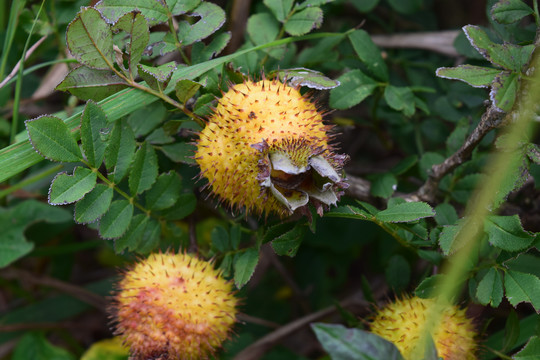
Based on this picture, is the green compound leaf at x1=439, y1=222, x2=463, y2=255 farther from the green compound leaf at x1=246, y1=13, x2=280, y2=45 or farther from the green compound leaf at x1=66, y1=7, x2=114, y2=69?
the green compound leaf at x1=66, y1=7, x2=114, y2=69

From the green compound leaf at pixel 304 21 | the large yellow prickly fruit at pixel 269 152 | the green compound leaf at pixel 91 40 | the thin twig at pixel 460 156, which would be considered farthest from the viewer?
the green compound leaf at pixel 304 21

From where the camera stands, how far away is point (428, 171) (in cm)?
210

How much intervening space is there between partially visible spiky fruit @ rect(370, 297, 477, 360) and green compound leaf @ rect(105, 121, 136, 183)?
102 cm

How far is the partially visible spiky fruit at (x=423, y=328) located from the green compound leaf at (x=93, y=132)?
1103 mm

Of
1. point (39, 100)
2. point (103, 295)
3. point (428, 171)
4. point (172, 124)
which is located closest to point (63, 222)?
point (103, 295)

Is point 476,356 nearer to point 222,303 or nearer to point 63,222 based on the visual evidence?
point 222,303

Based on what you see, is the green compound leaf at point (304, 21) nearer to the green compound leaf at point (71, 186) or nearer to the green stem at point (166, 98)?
the green stem at point (166, 98)

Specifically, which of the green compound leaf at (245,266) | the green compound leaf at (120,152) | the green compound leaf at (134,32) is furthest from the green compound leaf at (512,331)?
the green compound leaf at (134,32)

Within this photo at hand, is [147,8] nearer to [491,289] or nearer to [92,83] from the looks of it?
[92,83]

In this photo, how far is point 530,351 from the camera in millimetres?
1600

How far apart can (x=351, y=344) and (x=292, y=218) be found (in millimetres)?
673

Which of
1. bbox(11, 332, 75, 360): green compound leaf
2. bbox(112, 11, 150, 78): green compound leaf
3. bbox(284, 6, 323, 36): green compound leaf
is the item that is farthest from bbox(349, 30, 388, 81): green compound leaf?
bbox(11, 332, 75, 360): green compound leaf

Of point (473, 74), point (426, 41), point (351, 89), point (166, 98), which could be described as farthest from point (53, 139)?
point (426, 41)

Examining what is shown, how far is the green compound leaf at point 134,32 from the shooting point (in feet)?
5.44
